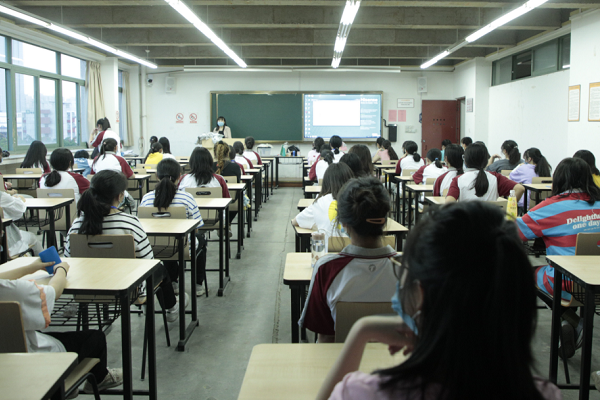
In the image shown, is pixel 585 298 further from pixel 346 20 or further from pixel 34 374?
pixel 346 20

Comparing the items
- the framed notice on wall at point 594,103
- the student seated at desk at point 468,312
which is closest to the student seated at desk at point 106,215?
the student seated at desk at point 468,312

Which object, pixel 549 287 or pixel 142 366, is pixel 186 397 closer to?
pixel 142 366

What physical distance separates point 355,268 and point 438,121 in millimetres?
11313

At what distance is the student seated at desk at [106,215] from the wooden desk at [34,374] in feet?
4.15

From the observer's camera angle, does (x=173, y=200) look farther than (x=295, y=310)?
Yes

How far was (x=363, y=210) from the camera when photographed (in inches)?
66.2

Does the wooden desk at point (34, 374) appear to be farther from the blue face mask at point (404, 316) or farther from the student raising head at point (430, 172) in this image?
the student raising head at point (430, 172)

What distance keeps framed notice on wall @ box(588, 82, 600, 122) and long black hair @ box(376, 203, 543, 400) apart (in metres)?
6.73

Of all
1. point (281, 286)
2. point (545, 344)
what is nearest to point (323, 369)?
point (545, 344)

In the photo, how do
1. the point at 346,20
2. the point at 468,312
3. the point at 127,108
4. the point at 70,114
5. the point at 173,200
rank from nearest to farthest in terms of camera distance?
the point at 468,312
the point at 173,200
the point at 346,20
the point at 70,114
the point at 127,108

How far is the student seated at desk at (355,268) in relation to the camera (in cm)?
165

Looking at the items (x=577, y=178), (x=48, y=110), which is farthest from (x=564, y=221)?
(x=48, y=110)

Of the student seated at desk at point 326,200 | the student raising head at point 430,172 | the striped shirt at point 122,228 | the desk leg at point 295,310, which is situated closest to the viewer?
the desk leg at point 295,310

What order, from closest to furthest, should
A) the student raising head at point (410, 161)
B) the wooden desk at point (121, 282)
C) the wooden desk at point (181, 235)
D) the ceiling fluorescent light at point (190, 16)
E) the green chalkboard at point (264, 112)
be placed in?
1. the wooden desk at point (121, 282)
2. the wooden desk at point (181, 235)
3. the ceiling fluorescent light at point (190, 16)
4. the student raising head at point (410, 161)
5. the green chalkboard at point (264, 112)
